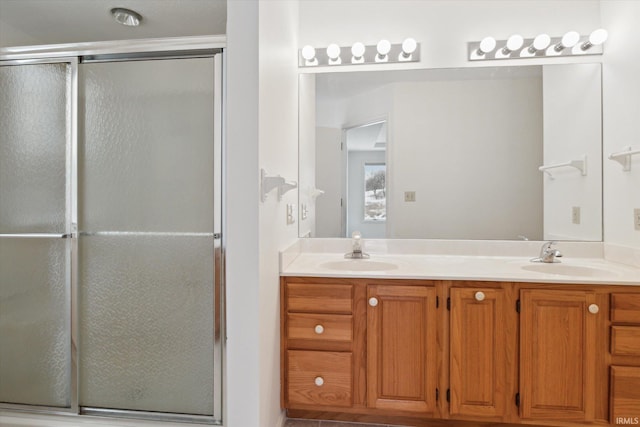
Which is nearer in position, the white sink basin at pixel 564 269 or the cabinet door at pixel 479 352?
the cabinet door at pixel 479 352

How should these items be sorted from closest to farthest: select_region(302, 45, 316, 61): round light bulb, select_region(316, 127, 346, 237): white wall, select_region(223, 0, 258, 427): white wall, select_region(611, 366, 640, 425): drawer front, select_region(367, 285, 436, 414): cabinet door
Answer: select_region(223, 0, 258, 427): white wall
select_region(611, 366, 640, 425): drawer front
select_region(367, 285, 436, 414): cabinet door
select_region(302, 45, 316, 61): round light bulb
select_region(316, 127, 346, 237): white wall

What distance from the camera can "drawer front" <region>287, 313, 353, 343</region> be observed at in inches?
65.4

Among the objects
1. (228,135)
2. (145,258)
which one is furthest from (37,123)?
(228,135)

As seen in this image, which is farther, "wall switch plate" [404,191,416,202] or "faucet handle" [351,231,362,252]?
"wall switch plate" [404,191,416,202]

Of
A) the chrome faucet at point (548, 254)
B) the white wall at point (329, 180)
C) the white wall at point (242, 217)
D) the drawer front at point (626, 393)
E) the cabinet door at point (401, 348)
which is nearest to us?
the white wall at point (242, 217)

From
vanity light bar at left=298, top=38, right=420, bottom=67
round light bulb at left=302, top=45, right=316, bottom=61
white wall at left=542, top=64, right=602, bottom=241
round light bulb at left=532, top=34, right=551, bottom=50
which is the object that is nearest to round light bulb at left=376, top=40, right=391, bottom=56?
vanity light bar at left=298, top=38, right=420, bottom=67

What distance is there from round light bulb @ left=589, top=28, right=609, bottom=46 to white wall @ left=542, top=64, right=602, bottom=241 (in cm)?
12

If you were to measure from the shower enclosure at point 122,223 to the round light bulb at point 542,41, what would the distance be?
1.88m

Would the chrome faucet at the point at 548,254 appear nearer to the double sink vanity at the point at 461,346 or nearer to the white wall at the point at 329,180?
the double sink vanity at the point at 461,346

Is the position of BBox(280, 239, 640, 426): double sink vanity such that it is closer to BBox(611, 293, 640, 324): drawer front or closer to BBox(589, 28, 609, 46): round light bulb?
BBox(611, 293, 640, 324): drawer front

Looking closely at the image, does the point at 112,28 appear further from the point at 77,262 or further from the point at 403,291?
the point at 403,291

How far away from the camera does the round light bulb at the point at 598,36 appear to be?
1.92 meters

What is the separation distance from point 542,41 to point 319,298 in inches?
78.5

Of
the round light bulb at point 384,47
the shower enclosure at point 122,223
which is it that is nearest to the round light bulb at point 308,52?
the round light bulb at point 384,47
